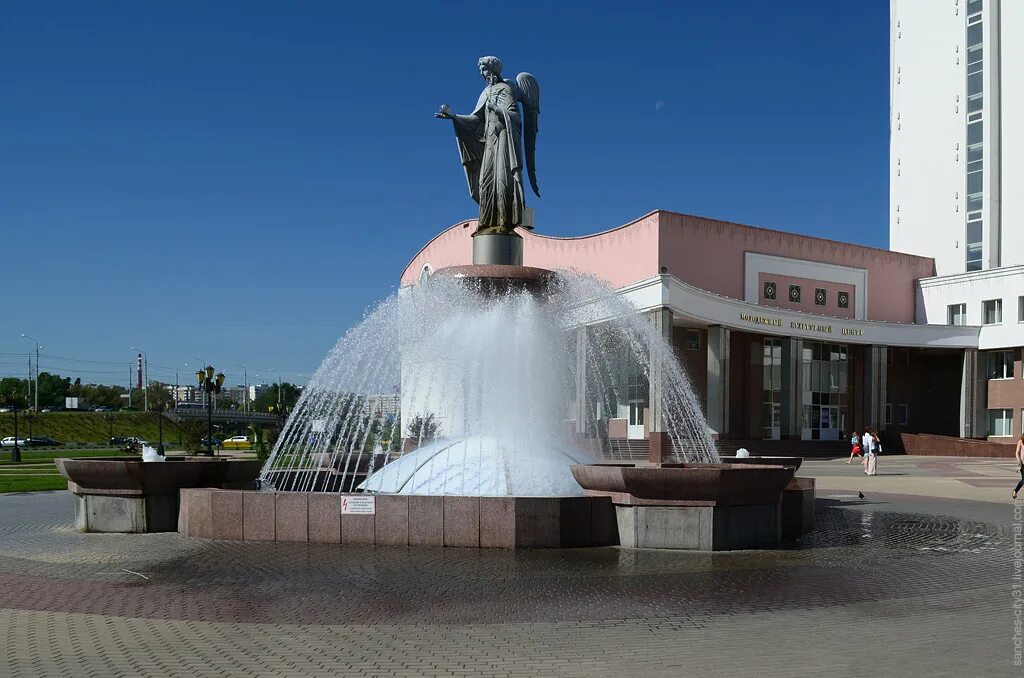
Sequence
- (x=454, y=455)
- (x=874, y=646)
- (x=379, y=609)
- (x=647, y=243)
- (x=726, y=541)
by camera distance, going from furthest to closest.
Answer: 1. (x=647, y=243)
2. (x=454, y=455)
3. (x=726, y=541)
4. (x=379, y=609)
5. (x=874, y=646)

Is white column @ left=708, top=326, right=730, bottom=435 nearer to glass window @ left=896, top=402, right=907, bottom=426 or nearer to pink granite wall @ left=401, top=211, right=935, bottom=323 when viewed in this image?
pink granite wall @ left=401, top=211, right=935, bottom=323

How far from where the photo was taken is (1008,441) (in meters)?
49.5

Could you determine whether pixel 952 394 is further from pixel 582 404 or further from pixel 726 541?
pixel 726 541

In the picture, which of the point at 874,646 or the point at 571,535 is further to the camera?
the point at 571,535

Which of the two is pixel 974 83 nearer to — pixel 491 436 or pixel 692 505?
pixel 491 436

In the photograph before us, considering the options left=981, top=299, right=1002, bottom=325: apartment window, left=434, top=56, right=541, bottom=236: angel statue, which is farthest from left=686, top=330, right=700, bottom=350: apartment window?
left=434, top=56, right=541, bottom=236: angel statue

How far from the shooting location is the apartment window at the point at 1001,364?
2037 inches

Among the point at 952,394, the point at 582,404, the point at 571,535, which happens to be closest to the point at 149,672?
the point at 571,535

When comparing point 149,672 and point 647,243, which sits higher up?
point 647,243

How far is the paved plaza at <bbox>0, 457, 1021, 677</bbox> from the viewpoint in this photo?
631cm

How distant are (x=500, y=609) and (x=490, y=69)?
10858mm

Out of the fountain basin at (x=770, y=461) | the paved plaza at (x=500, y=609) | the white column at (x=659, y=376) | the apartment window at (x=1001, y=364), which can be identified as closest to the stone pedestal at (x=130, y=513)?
the paved plaza at (x=500, y=609)

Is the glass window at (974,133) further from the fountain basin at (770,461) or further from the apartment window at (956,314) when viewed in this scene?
the fountain basin at (770,461)

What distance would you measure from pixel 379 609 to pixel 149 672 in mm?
2329
